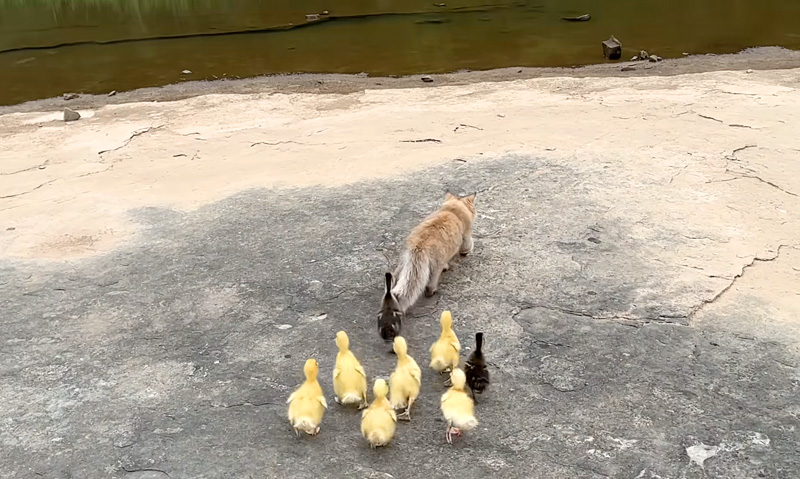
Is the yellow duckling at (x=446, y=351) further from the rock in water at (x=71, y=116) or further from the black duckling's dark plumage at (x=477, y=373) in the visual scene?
the rock in water at (x=71, y=116)

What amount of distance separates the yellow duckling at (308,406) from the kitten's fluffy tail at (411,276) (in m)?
0.91

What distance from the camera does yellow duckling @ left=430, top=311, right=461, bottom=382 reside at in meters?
3.59

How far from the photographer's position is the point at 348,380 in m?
3.44

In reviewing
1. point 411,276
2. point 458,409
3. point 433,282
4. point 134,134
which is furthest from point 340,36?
point 458,409

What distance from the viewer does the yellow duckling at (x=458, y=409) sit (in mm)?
3180

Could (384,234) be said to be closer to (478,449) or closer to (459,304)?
(459,304)

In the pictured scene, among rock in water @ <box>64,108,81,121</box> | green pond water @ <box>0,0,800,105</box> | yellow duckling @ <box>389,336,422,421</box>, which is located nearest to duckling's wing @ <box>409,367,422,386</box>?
yellow duckling @ <box>389,336,422,421</box>

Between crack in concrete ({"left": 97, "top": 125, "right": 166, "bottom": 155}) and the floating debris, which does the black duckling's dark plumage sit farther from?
the floating debris

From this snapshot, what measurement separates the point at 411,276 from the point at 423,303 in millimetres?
263

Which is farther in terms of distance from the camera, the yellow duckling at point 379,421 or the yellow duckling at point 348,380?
the yellow duckling at point 348,380

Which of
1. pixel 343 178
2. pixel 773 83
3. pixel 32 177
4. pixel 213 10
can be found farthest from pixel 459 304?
pixel 213 10

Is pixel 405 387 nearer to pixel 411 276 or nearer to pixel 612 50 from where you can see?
pixel 411 276

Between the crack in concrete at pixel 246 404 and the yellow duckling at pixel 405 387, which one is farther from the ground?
the yellow duckling at pixel 405 387

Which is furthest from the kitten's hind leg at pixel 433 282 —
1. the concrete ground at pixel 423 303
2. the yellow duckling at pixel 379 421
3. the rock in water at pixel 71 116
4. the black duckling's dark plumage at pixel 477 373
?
the rock in water at pixel 71 116
